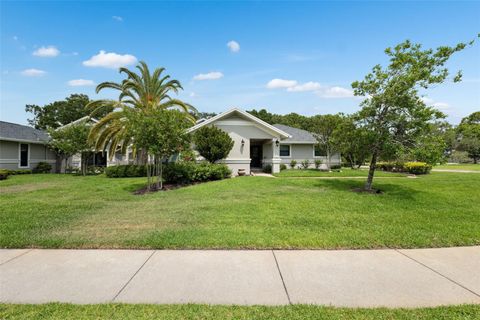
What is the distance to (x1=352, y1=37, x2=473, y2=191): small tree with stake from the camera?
10.1 metres

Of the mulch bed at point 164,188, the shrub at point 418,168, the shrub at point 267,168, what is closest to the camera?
the mulch bed at point 164,188

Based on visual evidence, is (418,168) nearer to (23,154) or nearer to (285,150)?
(285,150)

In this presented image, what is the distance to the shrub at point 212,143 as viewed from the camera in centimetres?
1686

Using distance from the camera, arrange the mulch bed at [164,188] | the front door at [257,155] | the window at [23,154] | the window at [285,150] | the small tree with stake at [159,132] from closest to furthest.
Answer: the small tree with stake at [159,132] < the mulch bed at [164,188] < the window at [23,154] < the front door at [257,155] < the window at [285,150]

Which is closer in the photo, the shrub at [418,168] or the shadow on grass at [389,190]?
the shadow on grass at [389,190]

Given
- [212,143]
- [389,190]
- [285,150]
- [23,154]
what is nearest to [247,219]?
[389,190]

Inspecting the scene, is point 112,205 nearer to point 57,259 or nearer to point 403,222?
point 57,259

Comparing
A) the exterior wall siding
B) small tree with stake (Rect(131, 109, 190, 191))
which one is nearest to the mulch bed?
small tree with stake (Rect(131, 109, 190, 191))

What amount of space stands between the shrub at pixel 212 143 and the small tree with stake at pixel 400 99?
27.8 ft

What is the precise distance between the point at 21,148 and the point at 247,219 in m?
24.7

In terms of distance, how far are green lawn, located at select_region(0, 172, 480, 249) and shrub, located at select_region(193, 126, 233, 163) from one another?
6081 millimetres

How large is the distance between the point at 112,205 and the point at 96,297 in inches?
246

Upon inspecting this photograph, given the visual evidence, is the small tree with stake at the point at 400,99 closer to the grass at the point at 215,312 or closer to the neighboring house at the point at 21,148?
the grass at the point at 215,312

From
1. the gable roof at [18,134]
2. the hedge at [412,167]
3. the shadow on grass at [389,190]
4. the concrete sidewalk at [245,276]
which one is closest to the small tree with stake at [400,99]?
the shadow on grass at [389,190]
